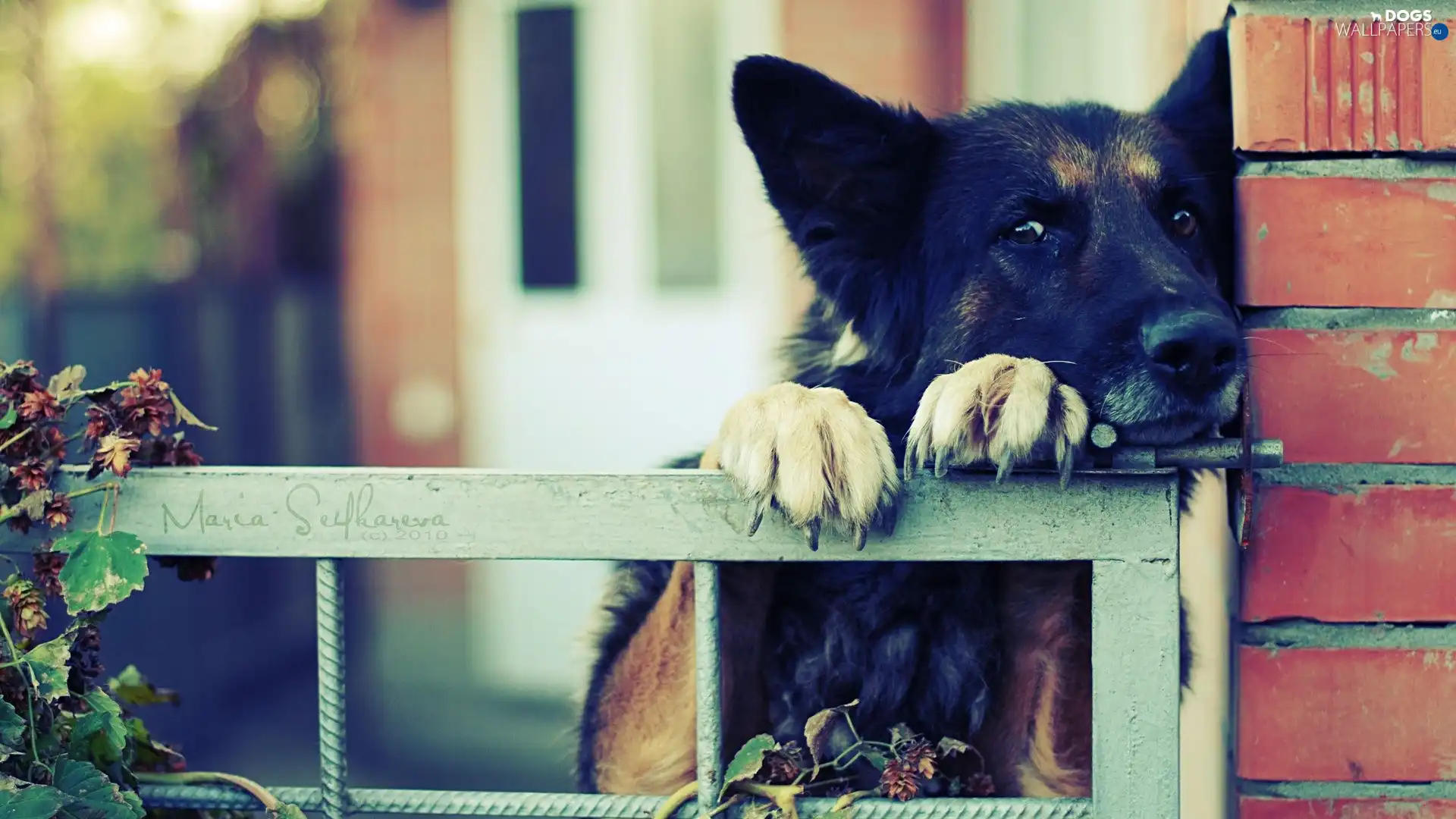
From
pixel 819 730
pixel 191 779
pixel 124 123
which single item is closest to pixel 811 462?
pixel 819 730

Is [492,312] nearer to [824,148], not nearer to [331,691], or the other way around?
[824,148]

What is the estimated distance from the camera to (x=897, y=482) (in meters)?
1.28

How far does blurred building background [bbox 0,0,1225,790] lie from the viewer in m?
5.96

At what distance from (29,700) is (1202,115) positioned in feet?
6.07

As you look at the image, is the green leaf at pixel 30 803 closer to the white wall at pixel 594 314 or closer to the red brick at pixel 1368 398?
the red brick at pixel 1368 398

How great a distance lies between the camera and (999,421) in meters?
1.31

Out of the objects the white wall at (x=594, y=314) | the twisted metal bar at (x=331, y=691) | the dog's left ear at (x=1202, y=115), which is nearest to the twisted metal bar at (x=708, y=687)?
the twisted metal bar at (x=331, y=691)

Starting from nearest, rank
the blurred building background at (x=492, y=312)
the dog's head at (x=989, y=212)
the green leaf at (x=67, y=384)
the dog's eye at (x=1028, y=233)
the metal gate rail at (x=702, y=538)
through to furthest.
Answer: the metal gate rail at (x=702, y=538) → the green leaf at (x=67, y=384) → the dog's head at (x=989, y=212) → the dog's eye at (x=1028, y=233) → the blurred building background at (x=492, y=312)

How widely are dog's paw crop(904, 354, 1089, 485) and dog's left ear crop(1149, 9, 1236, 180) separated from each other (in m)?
0.79

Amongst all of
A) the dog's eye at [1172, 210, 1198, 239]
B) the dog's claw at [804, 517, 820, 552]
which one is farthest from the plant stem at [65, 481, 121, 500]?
the dog's eye at [1172, 210, 1198, 239]

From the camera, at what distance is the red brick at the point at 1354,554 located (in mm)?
1458

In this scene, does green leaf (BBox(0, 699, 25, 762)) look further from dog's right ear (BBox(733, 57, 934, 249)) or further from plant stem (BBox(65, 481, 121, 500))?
dog's right ear (BBox(733, 57, 934, 249))

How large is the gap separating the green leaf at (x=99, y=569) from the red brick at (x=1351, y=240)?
131 centimetres

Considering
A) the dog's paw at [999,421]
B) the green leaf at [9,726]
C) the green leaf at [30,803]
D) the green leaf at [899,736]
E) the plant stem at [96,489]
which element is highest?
the dog's paw at [999,421]
